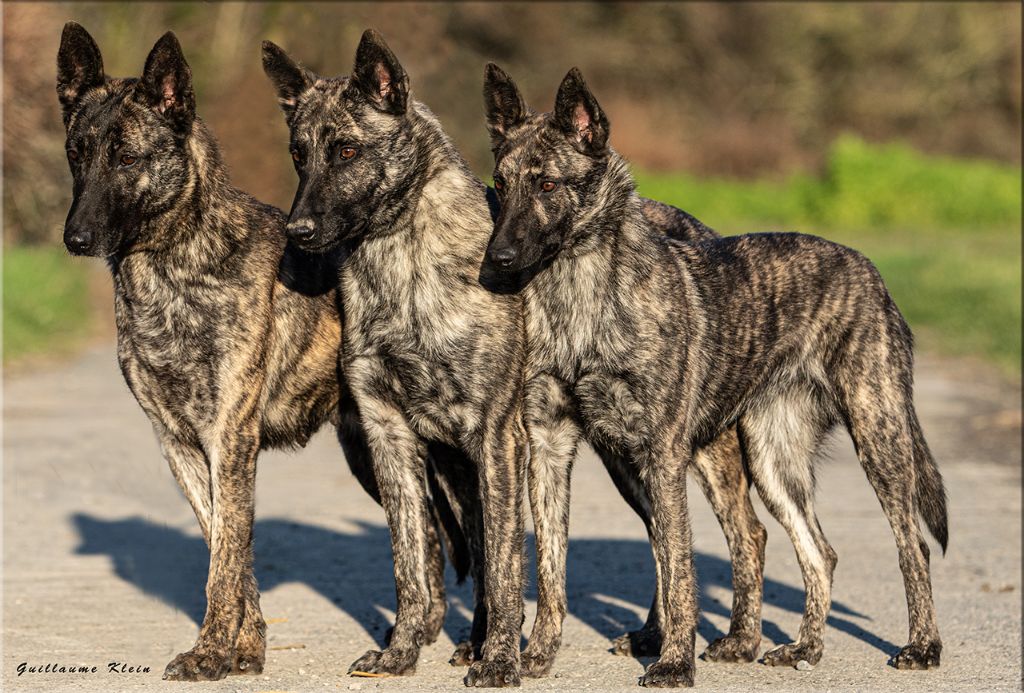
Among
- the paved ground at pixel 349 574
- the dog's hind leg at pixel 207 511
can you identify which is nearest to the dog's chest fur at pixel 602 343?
the paved ground at pixel 349 574

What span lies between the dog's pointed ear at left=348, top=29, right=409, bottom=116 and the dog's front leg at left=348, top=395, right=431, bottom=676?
3.99ft

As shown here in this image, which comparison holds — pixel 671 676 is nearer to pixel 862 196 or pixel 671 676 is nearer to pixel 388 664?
pixel 388 664

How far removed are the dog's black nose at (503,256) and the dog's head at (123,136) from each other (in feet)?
4.69

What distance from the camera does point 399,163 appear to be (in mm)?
6102

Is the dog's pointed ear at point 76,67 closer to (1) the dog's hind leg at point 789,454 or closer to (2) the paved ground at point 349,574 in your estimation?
(2) the paved ground at point 349,574

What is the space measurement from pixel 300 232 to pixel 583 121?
1.25 metres

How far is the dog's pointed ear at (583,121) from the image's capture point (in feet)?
19.9

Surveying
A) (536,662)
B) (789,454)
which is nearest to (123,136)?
(536,662)

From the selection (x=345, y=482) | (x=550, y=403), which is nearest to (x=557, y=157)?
(x=550, y=403)

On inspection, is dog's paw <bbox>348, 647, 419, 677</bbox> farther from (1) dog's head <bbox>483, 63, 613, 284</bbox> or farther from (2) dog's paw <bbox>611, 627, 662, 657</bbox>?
(1) dog's head <bbox>483, 63, 613, 284</bbox>

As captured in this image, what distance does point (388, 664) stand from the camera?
630 centimetres

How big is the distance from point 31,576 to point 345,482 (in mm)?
3264

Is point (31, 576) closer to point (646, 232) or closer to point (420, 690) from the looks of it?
point (420, 690)

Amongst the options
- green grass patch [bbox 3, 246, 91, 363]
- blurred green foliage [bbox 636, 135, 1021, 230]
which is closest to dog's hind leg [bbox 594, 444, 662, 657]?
green grass patch [bbox 3, 246, 91, 363]
